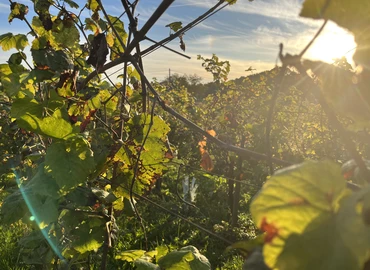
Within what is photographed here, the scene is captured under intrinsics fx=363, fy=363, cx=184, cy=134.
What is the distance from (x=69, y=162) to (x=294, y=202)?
3.61 ft

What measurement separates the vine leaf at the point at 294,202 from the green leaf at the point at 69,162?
1055 millimetres

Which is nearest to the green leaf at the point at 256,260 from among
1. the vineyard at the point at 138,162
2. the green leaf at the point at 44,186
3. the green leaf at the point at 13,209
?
the vineyard at the point at 138,162

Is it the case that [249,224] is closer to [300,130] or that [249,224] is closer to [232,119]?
[232,119]

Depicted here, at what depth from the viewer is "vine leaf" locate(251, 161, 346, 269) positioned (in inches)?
13.2

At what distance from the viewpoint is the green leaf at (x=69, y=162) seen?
128 centimetres

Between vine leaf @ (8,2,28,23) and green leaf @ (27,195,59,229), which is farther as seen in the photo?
vine leaf @ (8,2,28,23)

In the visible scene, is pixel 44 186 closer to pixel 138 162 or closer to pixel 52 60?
pixel 138 162

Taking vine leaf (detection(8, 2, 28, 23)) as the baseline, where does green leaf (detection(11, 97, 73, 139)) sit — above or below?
below

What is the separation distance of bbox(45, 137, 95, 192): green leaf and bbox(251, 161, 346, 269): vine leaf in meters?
1.06

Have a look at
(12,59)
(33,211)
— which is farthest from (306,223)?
(12,59)

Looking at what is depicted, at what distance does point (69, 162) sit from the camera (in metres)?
1.31

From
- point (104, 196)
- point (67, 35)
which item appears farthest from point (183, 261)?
point (67, 35)

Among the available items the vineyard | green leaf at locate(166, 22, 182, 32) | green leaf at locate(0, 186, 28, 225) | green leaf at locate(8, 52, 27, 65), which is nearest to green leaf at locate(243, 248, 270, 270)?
the vineyard

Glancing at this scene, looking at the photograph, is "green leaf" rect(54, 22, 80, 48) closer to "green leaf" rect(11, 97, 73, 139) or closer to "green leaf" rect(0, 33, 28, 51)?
"green leaf" rect(0, 33, 28, 51)
